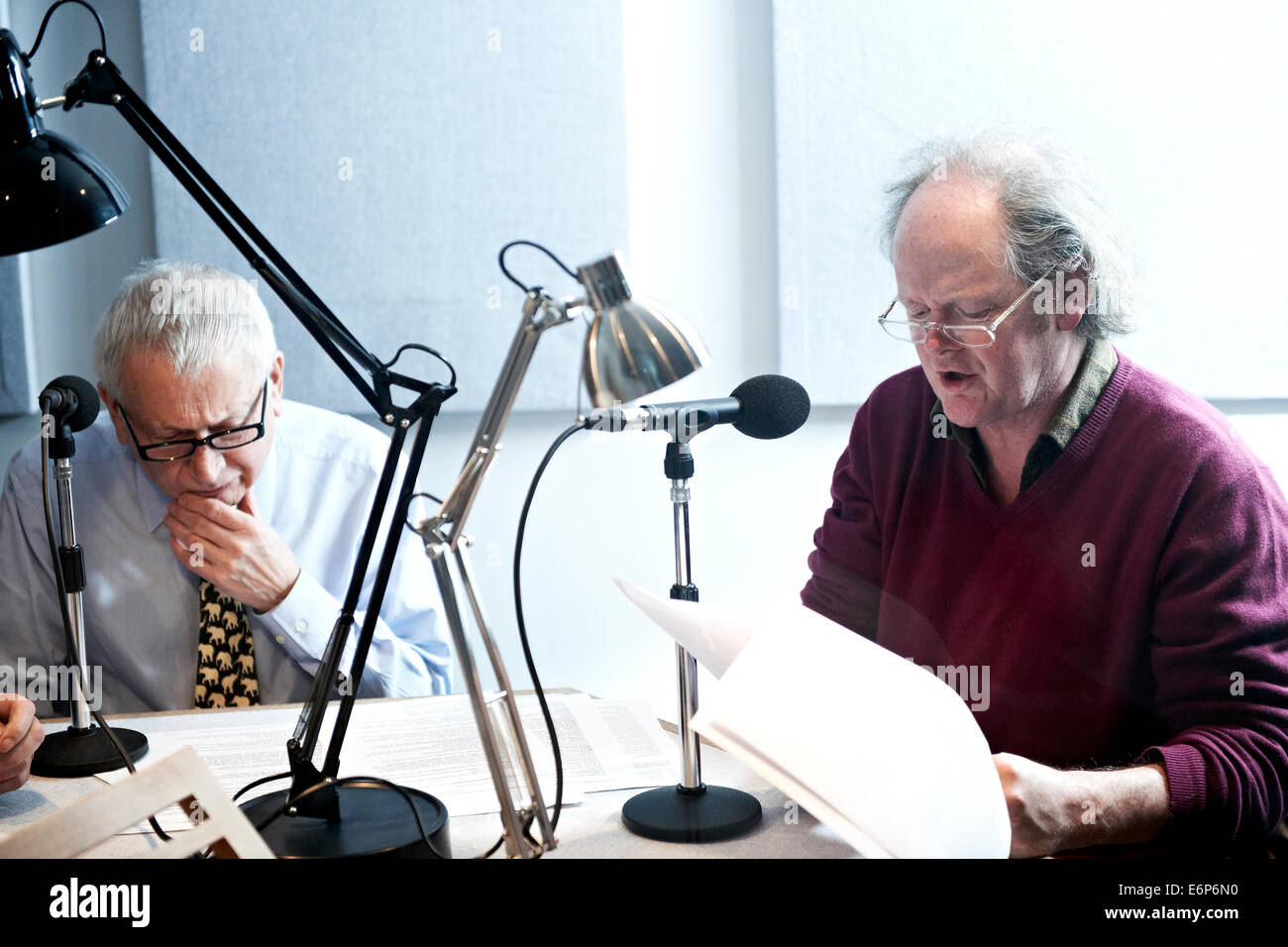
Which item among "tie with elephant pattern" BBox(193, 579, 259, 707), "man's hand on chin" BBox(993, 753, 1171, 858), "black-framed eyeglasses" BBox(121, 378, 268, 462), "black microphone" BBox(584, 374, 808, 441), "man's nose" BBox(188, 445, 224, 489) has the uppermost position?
"black microphone" BBox(584, 374, 808, 441)

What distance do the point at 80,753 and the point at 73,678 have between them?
0.29ft

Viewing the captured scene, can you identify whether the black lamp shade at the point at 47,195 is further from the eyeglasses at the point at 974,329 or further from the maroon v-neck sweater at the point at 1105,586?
the maroon v-neck sweater at the point at 1105,586

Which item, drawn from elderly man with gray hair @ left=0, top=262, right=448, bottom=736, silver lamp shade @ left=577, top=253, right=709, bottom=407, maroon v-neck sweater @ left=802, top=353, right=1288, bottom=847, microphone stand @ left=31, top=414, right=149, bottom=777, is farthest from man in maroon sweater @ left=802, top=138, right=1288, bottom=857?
microphone stand @ left=31, top=414, right=149, bottom=777

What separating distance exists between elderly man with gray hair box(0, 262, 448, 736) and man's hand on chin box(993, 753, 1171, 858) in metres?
0.90

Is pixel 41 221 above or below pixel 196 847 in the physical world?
above

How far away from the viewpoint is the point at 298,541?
1647 millimetres

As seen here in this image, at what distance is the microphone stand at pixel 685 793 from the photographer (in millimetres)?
916

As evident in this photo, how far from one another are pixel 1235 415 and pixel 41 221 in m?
2.22

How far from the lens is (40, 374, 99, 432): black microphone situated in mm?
1160

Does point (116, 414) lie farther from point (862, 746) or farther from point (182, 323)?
point (862, 746)

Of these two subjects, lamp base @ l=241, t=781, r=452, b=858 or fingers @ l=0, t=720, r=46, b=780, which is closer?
lamp base @ l=241, t=781, r=452, b=858

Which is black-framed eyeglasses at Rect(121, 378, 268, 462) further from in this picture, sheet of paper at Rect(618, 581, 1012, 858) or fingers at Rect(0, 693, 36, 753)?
sheet of paper at Rect(618, 581, 1012, 858)

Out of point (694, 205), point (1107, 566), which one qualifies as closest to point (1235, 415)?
point (694, 205)

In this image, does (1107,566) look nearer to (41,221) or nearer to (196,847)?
(196,847)
